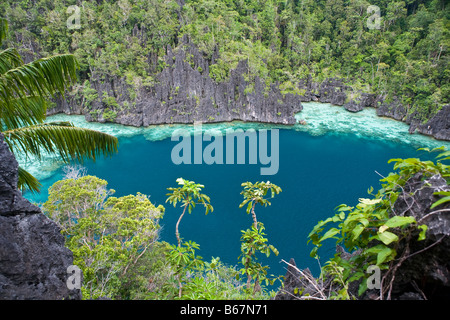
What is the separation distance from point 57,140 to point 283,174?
1875cm

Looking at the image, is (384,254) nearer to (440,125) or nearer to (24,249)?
(24,249)

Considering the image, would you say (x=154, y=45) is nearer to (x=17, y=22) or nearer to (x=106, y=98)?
(x=106, y=98)

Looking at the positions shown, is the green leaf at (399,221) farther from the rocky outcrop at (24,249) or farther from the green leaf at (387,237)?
the rocky outcrop at (24,249)

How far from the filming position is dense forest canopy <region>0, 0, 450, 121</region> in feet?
107

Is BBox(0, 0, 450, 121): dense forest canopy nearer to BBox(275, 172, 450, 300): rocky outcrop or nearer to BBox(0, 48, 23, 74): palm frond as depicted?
BBox(0, 48, 23, 74): palm frond

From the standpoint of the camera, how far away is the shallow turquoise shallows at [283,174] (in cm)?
1418

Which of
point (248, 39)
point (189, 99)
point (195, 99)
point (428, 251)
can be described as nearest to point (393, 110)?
point (248, 39)

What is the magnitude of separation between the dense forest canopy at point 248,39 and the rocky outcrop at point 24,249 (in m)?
32.5

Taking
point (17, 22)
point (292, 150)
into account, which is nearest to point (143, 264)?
point (292, 150)

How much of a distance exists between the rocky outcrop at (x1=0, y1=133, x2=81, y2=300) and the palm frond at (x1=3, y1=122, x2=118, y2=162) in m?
0.84

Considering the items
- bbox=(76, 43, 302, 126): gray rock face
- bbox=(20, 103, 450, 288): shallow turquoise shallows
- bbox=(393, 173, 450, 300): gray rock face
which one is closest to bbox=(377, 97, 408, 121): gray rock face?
bbox=(20, 103, 450, 288): shallow turquoise shallows

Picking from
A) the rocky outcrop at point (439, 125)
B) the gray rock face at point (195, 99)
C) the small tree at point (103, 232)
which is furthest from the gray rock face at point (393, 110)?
the small tree at point (103, 232)

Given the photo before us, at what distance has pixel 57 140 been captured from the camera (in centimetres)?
291

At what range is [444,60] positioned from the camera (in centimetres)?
2834
